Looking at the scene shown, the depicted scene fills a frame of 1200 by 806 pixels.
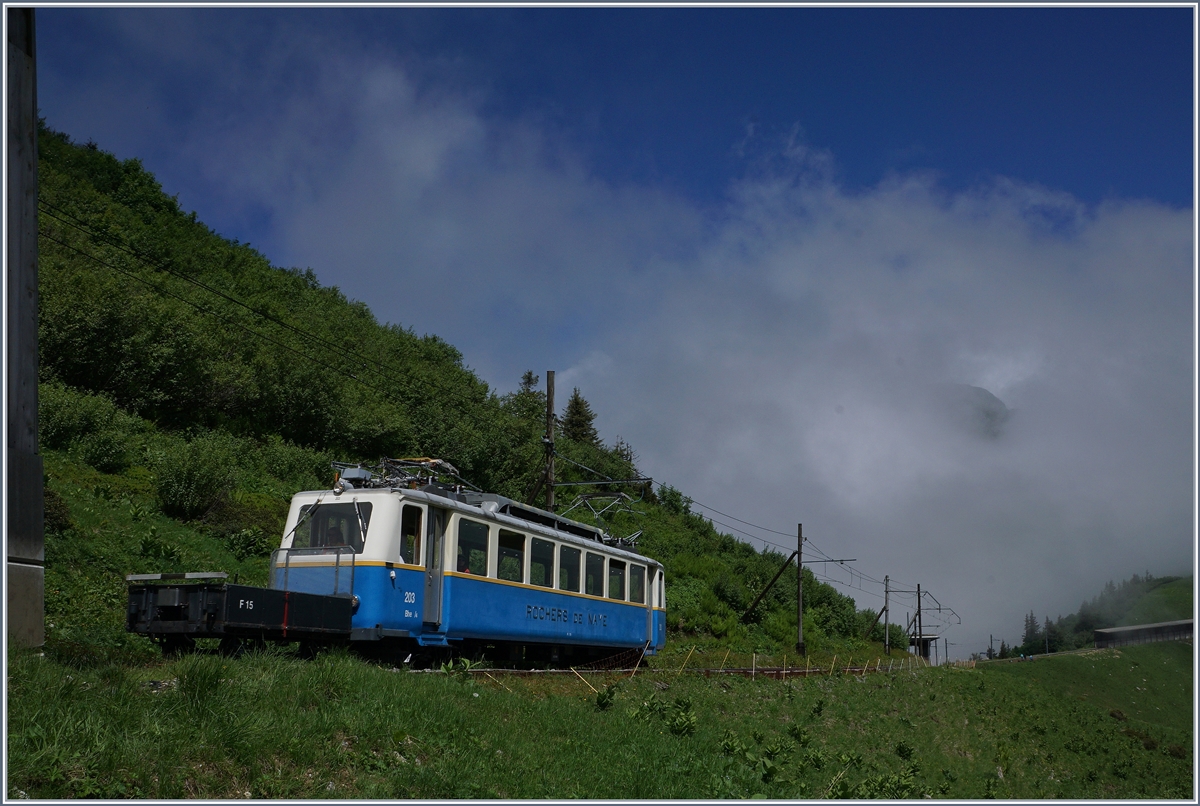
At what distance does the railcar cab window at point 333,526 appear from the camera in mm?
14633

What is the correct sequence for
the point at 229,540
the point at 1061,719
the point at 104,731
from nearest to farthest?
the point at 104,731 → the point at 229,540 → the point at 1061,719

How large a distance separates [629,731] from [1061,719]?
3355 centimetres

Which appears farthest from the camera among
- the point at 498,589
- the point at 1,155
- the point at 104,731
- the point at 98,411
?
the point at 98,411

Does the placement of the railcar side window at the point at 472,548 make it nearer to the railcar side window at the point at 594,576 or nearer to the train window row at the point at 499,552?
the train window row at the point at 499,552

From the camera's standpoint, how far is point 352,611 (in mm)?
13812

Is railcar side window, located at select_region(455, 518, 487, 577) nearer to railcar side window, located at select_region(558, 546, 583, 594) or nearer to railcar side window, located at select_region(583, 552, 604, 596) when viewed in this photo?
railcar side window, located at select_region(558, 546, 583, 594)

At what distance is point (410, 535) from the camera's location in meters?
14.8

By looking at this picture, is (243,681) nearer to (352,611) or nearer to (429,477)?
(352,611)

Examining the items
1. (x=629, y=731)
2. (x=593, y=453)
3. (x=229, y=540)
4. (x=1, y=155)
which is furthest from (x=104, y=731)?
(x=593, y=453)

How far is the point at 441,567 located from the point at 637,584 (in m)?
8.37

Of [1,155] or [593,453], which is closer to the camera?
[1,155]

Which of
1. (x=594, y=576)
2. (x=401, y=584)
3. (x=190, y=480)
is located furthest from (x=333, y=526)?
(x=190, y=480)

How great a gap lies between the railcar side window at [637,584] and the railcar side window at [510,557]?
5381 mm

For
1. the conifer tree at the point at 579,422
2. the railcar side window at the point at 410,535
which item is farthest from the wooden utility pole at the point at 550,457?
the conifer tree at the point at 579,422
